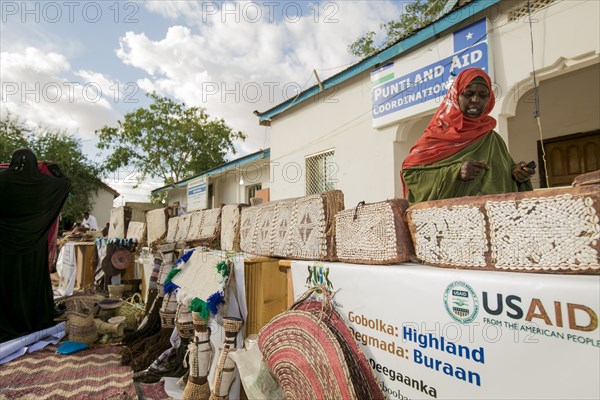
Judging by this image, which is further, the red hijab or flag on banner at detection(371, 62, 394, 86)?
flag on banner at detection(371, 62, 394, 86)

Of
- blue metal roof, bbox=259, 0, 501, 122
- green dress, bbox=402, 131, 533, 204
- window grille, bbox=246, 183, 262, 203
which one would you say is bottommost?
green dress, bbox=402, 131, 533, 204

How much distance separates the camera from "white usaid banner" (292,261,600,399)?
916 mm

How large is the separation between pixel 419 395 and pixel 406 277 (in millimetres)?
426

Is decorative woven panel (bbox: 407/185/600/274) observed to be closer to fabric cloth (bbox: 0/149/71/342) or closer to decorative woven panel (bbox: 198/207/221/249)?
decorative woven panel (bbox: 198/207/221/249)

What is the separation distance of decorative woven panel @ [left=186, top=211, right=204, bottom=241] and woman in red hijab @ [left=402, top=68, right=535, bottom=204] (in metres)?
2.39

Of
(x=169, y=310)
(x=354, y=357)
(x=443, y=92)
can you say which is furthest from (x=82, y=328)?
(x=443, y=92)

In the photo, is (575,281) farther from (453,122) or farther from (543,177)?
(543,177)

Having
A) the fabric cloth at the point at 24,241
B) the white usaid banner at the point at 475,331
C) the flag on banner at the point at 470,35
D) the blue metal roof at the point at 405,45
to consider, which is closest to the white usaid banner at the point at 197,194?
the blue metal roof at the point at 405,45

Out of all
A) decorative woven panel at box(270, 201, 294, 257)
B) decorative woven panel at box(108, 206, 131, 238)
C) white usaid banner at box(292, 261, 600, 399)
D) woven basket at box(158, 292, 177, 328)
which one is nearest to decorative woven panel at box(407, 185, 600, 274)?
white usaid banner at box(292, 261, 600, 399)

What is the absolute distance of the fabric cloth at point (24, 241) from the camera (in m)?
3.67

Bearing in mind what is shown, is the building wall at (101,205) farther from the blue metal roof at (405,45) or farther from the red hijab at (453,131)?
the red hijab at (453,131)

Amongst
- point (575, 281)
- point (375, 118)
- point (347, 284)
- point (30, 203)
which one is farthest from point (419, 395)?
point (375, 118)

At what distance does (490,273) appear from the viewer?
3.81ft

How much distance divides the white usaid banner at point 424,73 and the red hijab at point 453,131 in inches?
110
